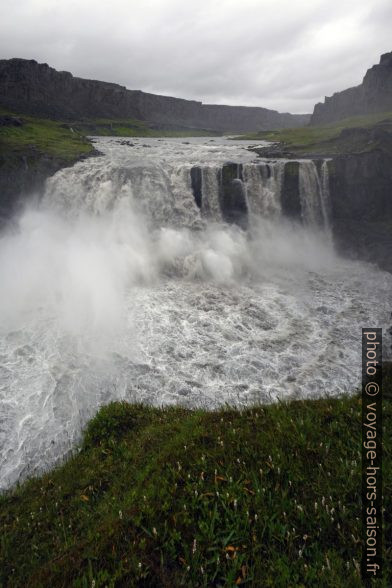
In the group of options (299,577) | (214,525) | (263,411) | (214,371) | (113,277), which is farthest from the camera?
(113,277)

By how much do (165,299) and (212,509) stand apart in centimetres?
2042

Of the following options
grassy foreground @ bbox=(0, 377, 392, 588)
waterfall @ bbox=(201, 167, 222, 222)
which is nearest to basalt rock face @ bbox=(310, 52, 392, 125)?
waterfall @ bbox=(201, 167, 222, 222)

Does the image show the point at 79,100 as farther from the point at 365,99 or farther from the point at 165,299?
the point at 165,299

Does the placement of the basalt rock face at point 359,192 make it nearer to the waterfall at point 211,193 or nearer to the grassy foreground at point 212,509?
the waterfall at point 211,193

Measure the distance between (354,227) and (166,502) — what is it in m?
40.6

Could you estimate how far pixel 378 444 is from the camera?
626cm

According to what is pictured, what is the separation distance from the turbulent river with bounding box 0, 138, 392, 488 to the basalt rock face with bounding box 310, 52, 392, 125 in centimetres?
11287

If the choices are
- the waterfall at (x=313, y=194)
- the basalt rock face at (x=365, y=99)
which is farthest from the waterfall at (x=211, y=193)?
the basalt rock face at (x=365, y=99)

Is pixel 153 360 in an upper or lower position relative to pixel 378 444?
lower

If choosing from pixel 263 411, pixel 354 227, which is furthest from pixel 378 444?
pixel 354 227

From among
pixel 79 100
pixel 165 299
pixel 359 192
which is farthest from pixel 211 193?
pixel 79 100

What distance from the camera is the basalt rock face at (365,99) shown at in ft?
397

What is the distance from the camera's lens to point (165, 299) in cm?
2558

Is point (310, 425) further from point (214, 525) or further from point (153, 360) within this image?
point (153, 360)
